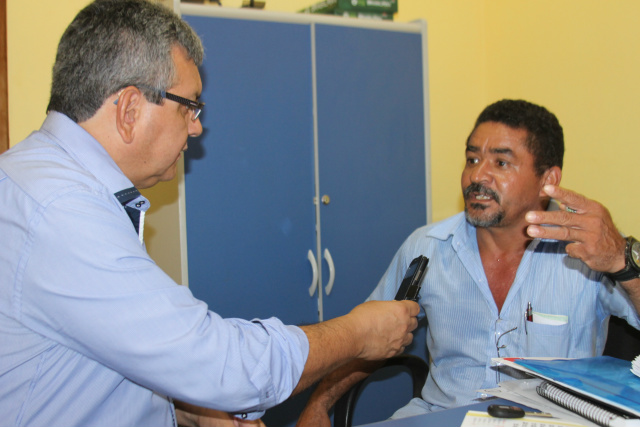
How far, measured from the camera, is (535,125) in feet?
6.79

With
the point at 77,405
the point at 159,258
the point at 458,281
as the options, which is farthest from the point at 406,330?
the point at 159,258

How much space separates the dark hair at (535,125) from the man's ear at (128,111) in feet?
4.28

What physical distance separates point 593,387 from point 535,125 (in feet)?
3.56

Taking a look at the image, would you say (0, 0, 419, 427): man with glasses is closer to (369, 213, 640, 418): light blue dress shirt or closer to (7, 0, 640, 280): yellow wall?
(369, 213, 640, 418): light blue dress shirt

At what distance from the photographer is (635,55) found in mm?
2750

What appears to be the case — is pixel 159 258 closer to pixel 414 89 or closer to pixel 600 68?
pixel 414 89

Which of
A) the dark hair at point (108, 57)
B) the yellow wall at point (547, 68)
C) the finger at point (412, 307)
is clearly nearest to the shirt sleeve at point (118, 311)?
the dark hair at point (108, 57)

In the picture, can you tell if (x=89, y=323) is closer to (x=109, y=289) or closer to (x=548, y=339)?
(x=109, y=289)

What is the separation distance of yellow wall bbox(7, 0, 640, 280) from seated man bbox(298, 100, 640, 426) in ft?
3.06

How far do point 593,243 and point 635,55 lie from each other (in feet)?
5.52

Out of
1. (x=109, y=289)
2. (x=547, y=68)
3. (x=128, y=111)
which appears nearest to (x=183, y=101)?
(x=128, y=111)

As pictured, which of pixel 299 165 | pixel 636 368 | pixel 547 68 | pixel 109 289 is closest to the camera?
pixel 109 289

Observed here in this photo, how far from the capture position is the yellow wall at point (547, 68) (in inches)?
110

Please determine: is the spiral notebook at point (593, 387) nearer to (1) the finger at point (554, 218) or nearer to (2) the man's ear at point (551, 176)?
(1) the finger at point (554, 218)
